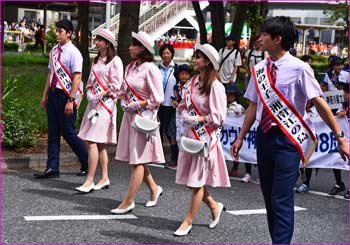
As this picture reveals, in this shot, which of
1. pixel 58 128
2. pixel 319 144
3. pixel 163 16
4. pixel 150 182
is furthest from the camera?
pixel 163 16

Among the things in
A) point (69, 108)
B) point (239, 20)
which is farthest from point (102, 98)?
point (239, 20)

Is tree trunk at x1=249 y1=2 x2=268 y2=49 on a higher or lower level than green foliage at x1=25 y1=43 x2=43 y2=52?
higher

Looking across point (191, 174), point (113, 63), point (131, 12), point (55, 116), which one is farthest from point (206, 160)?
point (131, 12)

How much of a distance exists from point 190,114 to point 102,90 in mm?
1649

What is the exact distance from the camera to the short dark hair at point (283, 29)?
478 centimetres

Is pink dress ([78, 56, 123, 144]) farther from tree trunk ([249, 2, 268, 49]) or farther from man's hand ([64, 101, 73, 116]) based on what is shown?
tree trunk ([249, 2, 268, 49])

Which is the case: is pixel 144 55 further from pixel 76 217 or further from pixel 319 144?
pixel 319 144

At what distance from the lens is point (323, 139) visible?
854 cm

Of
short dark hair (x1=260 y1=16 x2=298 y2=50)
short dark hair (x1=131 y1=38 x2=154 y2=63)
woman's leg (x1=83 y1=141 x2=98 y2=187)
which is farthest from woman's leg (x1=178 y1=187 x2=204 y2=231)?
woman's leg (x1=83 y1=141 x2=98 y2=187)

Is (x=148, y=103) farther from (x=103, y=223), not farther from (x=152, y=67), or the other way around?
(x=103, y=223)

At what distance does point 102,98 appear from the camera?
23.9 feet

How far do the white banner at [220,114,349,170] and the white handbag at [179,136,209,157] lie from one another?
9.45 feet

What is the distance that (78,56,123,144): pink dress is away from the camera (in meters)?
7.21

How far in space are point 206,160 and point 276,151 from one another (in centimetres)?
→ 122
